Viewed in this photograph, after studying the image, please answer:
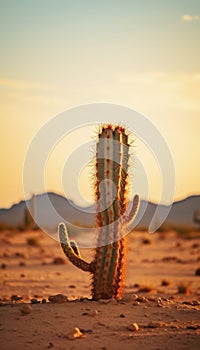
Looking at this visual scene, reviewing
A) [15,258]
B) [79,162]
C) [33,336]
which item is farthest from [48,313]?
[15,258]

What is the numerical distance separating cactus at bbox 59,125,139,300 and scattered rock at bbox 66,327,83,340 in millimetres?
2082

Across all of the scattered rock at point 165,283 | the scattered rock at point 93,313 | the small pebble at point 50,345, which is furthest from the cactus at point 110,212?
the scattered rock at point 165,283

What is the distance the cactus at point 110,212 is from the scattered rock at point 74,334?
2082mm

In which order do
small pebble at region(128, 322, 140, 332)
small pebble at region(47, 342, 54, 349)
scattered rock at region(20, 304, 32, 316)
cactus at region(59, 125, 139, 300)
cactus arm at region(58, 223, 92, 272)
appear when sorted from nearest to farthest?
small pebble at region(47, 342, 54, 349) < small pebble at region(128, 322, 140, 332) < scattered rock at region(20, 304, 32, 316) < cactus at region(59, 125, 139, 300) < cactus arm at region(58, 223, 92, 272)

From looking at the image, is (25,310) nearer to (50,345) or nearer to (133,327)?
(50,345)

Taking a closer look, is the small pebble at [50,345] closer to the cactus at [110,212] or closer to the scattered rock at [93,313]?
the scattered rock at [93,313]

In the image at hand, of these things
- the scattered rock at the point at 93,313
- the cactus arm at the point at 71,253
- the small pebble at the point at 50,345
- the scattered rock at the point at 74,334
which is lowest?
the small pebble at the point at 50,345

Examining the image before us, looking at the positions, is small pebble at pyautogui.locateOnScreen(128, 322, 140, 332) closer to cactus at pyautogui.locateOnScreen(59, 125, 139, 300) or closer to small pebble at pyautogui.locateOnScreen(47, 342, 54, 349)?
small pebble at pyautogui.locateOnScreen(47, 342, 54, 349)

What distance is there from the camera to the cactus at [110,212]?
9.80m

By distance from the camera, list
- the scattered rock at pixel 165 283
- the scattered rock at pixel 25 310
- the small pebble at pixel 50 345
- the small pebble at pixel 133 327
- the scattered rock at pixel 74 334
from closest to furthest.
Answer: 1. the small pebble at pixel 50 345
2. the scattered rock at pixel 74 334
3. the small pebble at pixel 133 327
4. the scattered rock at pixel 25 310
5. the scattered rock at pixel 165 283

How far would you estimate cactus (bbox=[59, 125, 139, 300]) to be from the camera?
9.80 metres

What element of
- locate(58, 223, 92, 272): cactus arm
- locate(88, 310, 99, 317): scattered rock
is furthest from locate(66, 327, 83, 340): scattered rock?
locate(58, 223, 92, 272): cactus arm

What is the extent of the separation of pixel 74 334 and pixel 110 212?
101 inches

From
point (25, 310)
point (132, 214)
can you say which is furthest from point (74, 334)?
point (132, 214)
